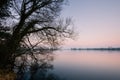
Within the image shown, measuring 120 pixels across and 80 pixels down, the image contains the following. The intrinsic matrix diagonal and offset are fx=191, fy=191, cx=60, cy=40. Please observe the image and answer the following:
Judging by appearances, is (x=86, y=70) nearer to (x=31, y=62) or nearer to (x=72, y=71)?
(x=72, y=71)

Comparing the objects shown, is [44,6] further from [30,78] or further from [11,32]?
[30,78]

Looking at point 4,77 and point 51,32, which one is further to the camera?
point 51,32

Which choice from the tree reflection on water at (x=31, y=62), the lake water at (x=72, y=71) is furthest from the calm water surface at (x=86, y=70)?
the tree reflection on water at (x=31, y=62)

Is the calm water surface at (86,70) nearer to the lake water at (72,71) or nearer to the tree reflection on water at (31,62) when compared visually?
the lake water at (72,71)

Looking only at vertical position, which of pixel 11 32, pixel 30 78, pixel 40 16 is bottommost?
pixel 30 78

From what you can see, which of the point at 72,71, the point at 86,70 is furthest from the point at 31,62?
the point at 86,70

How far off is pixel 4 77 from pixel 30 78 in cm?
1097

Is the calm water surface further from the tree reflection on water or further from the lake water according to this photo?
the tree reflection on water

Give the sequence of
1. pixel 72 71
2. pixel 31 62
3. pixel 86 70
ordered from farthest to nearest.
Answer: pixel 86 70 → pixel 72 71 → pixel 31 62

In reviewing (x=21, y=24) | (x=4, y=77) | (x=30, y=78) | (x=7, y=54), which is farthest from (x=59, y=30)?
(x=30, y=78)

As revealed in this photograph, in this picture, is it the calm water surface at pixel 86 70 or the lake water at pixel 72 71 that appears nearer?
the lake water at pixel 72 71

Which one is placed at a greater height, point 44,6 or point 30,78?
point 44,6

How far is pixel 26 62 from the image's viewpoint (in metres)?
14.9

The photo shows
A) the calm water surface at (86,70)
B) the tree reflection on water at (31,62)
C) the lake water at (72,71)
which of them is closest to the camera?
the tree reflection on water at (31,62)
